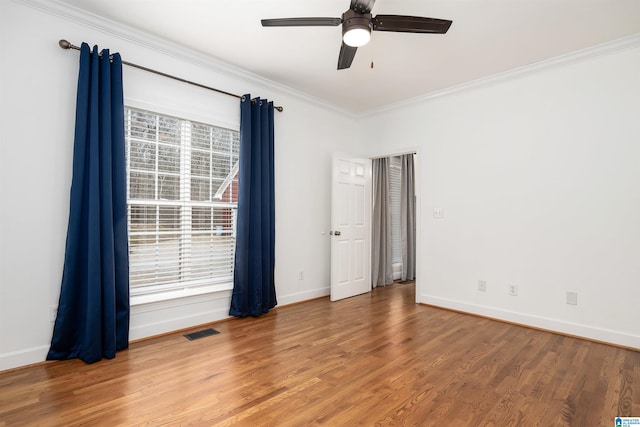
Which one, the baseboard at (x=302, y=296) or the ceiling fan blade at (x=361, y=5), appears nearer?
the ceiling fan blade at (x=361, y=5)

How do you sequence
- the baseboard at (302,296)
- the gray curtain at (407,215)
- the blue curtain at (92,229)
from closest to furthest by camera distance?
the blue curtain at (92,229) < the baseboard at (302,296) < the gray curtain at (407,215)

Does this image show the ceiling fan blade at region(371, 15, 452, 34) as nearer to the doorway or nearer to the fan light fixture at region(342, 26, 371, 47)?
the fan light fixture at region(342, 26, 371, 47)

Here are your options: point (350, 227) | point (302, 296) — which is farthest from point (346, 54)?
point (302, 296)

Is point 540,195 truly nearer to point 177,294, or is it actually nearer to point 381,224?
point 381,224

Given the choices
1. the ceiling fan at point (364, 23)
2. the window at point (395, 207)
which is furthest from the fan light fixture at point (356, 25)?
the window at point (395, 207)

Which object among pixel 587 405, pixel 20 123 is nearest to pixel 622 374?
pixel 587 405

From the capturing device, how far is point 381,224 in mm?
5703

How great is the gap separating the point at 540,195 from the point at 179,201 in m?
3.83

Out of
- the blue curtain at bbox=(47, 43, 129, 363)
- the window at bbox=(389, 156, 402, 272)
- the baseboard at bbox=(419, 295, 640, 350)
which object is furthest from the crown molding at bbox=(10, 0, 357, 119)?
the baseboard at bbox=(419, 295, 640, 350)

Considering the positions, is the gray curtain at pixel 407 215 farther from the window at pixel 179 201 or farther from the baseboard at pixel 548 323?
the window at pixel 179 201

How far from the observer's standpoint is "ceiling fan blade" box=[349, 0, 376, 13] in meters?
2.06

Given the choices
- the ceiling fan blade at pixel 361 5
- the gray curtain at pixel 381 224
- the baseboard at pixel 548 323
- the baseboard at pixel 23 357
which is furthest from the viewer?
the gray curtain at pixel 381 224

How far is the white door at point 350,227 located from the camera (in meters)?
4.64

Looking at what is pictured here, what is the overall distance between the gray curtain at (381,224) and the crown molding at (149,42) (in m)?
2.09
